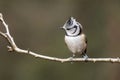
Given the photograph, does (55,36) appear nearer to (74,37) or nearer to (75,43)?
(75,43)

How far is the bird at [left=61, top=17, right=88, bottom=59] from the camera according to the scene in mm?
6032

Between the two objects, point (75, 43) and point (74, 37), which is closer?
point (74, 37)

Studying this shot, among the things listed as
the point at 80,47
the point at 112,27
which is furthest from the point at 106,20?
the point at 80,47

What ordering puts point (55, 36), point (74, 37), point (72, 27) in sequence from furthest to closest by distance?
point (55, 36)
point (74, 37)
point (72, 27)

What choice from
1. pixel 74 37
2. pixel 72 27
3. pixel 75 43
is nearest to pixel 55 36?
pixel 75 43

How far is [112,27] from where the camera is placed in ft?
44.9

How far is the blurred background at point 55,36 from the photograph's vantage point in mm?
13398

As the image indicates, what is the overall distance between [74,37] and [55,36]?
25.0ft

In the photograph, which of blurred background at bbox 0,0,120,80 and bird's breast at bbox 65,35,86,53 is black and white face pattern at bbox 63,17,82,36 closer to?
bird's breast at bbox 65,35,86,53

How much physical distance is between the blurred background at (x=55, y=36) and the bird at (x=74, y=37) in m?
6.33

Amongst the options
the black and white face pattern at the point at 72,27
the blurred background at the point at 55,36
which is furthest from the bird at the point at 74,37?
the blurred background at the point at 55,36

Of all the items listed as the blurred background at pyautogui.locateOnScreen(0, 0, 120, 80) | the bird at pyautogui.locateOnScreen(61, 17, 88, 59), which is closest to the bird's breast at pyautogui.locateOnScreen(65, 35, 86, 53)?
the bird at pyautogui.locateOnScreen(61, 17, 88, 59)

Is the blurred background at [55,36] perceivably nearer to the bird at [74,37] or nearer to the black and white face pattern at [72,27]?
the bird at [74,37]

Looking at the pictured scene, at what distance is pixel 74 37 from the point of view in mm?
6410
